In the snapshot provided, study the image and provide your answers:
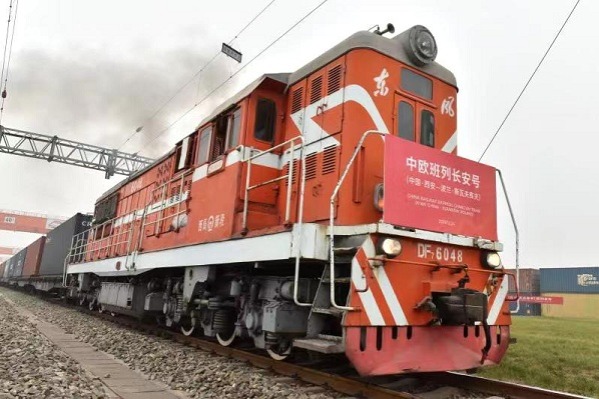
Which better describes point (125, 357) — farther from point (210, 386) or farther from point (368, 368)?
point (368, 368)

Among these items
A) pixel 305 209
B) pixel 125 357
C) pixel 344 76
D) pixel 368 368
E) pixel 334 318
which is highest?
pixel 344 76

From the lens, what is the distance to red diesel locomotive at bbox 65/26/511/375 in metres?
4.35

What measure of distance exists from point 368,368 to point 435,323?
0.87 m

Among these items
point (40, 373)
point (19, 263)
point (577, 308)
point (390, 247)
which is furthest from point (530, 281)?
point (40, 373)

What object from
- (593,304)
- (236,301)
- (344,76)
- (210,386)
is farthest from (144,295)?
(593,304)

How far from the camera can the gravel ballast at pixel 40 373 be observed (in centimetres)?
408

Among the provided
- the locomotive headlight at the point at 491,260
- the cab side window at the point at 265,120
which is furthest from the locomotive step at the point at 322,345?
the cab side window at the point at 265,120

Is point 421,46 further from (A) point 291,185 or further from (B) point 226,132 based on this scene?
(B) point 226,132

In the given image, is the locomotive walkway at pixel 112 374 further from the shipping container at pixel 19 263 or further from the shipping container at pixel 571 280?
the shipping container at pixel 571 280

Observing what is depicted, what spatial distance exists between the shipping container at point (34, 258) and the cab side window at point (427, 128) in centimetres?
2167

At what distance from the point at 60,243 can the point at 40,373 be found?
48.6ft

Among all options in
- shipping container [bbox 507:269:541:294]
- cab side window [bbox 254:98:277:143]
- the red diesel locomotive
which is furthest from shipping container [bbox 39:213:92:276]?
shipping container [bbox 507:269:541:294]

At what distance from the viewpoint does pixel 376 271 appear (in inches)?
168

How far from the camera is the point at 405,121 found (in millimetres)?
5574
